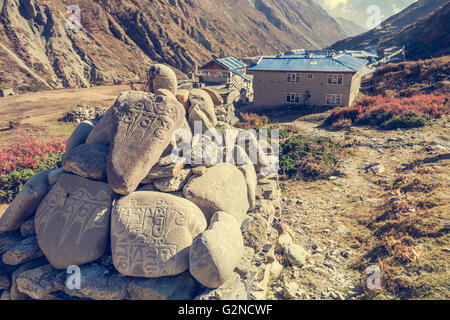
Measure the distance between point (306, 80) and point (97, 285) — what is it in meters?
28.5

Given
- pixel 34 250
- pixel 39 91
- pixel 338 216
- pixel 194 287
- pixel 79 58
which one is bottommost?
pixel 338 216

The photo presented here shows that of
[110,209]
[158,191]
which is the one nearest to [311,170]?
[158,191]

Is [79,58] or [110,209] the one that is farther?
[79,58]

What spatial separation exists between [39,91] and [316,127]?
35053 mm

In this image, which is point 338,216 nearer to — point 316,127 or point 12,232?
point 12,232

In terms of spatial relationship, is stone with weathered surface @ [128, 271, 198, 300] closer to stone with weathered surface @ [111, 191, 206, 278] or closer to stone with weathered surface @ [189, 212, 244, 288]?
stone with weathered surface @ [111, 191, 206, 278]

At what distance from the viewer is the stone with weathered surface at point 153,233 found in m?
6.00

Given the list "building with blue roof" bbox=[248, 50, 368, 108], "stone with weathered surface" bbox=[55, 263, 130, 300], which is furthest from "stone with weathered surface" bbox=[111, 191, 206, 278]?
"building with blue roof" bbox=[248, 50, 368, 108]

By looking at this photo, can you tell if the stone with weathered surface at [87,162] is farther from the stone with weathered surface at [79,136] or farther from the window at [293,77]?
the window at [293,77]

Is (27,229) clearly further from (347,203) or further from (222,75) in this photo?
(222,75)

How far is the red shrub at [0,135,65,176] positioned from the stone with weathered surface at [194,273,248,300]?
1245 cm

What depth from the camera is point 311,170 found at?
15484 mm

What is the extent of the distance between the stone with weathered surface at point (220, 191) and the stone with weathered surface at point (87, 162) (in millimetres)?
2139

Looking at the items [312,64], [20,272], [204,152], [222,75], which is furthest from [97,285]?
[222,75]
